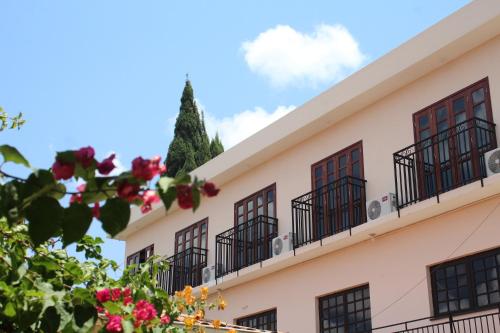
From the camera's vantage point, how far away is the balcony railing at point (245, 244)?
15.8 metres

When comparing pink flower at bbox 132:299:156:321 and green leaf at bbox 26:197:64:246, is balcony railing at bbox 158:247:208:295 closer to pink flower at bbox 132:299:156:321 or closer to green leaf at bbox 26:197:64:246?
pink flower at bbox 132:299:156:321

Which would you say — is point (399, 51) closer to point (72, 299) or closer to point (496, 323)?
point (496, 323)

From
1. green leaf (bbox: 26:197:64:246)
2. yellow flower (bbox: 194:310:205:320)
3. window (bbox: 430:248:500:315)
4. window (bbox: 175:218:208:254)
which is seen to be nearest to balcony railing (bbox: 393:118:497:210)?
window (bbox: 430:248:500:315)

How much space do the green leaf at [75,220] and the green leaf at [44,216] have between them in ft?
0.08

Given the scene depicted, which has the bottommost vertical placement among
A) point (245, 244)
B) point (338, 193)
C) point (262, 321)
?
point (262, 321)

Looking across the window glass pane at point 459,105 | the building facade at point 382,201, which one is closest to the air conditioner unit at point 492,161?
the building facade at point 382,201

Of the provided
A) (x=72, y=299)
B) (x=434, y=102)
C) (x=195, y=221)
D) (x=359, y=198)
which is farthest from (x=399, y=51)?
(x=72, y=299)

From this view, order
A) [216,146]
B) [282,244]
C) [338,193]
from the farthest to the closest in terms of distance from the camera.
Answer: [216,146], [282,244], [338,193]

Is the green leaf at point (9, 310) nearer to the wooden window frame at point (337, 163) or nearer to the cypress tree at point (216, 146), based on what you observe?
the wooden window frame at point (337, 163)

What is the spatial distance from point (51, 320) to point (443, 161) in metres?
9.43

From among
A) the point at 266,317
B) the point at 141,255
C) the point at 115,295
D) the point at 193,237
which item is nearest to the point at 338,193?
the point at 266,317

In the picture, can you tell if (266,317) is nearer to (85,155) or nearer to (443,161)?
(443,161)

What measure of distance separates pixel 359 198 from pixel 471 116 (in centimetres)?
264

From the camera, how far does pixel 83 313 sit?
3904 millimetres
